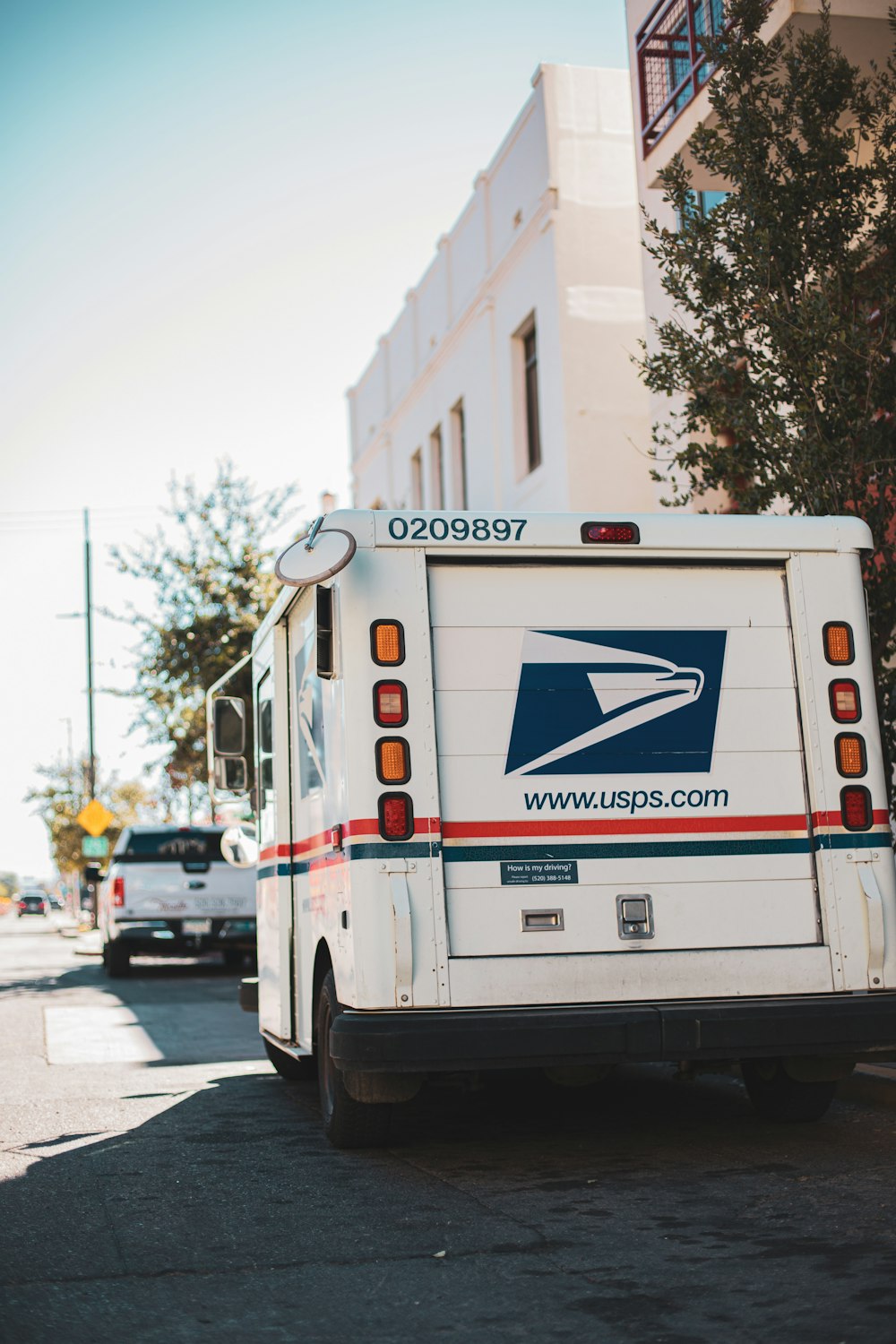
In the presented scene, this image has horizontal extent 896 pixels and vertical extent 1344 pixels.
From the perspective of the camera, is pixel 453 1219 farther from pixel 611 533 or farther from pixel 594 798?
pixel 611 533

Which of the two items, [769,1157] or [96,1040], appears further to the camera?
[96,1040]

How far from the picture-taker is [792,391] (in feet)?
30.2

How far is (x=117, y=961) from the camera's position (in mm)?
20047

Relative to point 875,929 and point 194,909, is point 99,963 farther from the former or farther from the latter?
point 875,929

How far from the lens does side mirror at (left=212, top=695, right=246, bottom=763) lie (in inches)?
396

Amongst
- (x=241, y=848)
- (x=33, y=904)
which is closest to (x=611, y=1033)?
(x=241, y=848)

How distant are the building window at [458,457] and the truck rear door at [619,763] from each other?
55.0 ft

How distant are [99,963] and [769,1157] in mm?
20143

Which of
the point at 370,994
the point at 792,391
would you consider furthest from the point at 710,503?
the point at 370,994

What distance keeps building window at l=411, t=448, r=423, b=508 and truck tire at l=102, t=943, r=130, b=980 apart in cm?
934

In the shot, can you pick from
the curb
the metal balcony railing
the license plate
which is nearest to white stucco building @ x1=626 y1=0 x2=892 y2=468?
the metal balcony railing

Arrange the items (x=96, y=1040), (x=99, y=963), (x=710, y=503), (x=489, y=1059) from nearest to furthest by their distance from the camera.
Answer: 1. (x=489, y=1059)
2. (x=96, y=1040)
3. (x=710, y=503)
4. (x=99, y=963)

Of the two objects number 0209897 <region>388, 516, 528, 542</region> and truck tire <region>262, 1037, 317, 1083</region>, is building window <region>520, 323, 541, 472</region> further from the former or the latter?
number 0209897 <region>388, 516, 528, 542</region>

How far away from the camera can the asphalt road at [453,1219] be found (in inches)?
175
